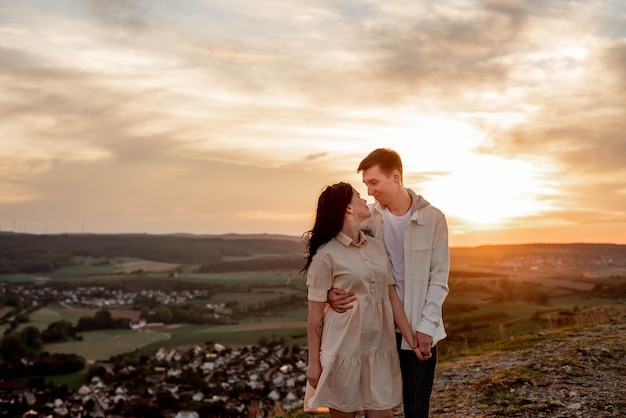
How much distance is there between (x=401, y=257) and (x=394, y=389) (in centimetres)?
94

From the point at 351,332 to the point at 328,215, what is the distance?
822mm

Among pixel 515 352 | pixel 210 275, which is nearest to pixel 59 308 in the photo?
pixel 210 275

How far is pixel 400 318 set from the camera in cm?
432

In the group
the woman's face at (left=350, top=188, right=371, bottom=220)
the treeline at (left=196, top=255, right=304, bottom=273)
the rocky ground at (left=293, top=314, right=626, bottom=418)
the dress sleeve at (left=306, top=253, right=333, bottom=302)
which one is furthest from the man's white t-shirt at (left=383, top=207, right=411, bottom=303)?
the treeline at (left=196, top=255, right=304, bottom=273)

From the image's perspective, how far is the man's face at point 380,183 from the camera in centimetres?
435

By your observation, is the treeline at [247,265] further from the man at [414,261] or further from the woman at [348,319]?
the woman at [348,319]

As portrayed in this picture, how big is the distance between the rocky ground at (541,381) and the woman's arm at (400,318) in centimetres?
297

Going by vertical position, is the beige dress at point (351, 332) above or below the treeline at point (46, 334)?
above

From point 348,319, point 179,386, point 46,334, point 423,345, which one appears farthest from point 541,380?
point 46,334

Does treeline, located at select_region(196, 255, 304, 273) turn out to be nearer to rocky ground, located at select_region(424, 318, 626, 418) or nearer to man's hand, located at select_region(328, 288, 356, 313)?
rocky ground, located at select_region(424, 318, 626, 418)

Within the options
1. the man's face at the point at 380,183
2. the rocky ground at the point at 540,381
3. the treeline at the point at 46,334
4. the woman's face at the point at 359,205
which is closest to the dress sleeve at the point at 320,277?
the woman's face at the point at 359,205

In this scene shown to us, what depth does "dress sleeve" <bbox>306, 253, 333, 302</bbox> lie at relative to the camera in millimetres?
4141

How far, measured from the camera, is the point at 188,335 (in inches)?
2480

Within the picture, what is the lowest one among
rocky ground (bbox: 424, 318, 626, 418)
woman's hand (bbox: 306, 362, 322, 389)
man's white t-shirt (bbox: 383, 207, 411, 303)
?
rocky ground (bbox: 424, 318, 626, 418)
